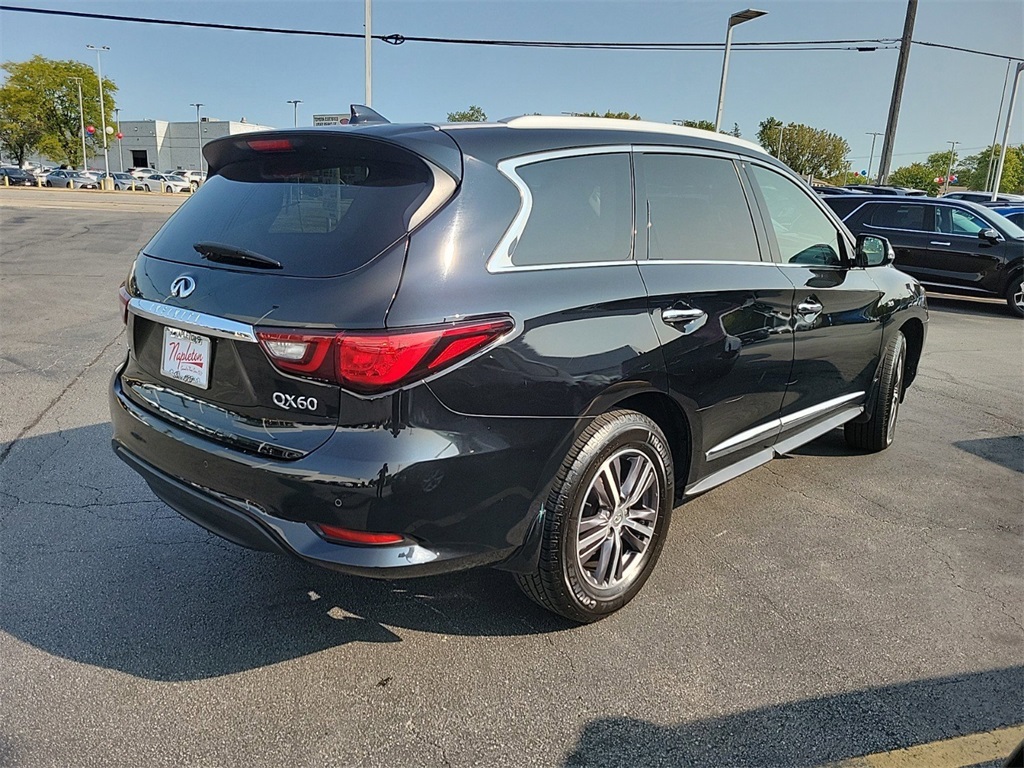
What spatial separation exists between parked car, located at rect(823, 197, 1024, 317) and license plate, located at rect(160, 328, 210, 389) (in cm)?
1300

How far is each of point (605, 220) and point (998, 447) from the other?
413 cm

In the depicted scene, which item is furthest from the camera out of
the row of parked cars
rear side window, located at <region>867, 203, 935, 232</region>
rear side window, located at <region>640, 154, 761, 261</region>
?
the row of parked cars

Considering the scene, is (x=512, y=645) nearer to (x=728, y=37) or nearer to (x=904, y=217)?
(x=904, y=217)

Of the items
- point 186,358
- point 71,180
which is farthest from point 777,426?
point 71,180

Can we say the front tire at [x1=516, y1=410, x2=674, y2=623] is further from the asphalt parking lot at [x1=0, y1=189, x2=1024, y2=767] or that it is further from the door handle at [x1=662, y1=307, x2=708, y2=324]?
the door handle at [x1=662, y1=307, x2=708, y2=324]

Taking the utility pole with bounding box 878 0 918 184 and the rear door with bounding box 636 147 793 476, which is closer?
the rear door with bounding box 636 147 793 476

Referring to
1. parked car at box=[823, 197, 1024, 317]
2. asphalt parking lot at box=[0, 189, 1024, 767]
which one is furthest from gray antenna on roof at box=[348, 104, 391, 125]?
parked car at box=[823, 197, 1024, 317]

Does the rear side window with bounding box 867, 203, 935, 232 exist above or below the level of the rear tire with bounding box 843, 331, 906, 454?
above

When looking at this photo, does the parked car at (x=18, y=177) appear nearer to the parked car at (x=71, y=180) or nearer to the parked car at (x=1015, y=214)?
the parked car at (x=71, y=180)

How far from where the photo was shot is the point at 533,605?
10.4 feet

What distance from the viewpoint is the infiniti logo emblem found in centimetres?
268

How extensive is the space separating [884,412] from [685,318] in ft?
8.52

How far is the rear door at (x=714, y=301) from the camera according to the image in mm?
3125

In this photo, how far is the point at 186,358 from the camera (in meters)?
2.69
